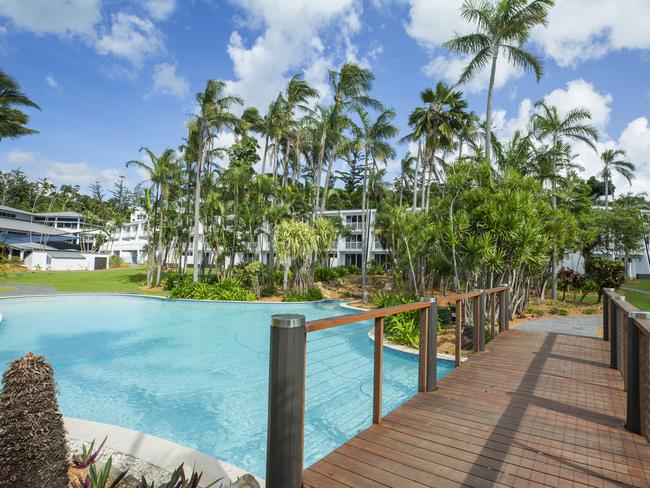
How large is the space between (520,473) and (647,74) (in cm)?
2404

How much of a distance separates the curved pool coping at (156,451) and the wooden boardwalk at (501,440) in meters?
1.00

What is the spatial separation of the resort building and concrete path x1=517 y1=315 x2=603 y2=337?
118ft

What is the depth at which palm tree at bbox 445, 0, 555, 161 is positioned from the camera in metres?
12.2

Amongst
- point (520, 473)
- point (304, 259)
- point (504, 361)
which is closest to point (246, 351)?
point (504, 361)

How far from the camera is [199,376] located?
711 centimetres

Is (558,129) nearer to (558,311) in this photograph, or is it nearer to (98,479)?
(558,311)

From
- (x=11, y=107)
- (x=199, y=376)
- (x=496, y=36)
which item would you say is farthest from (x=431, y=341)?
(x=11, y=107)

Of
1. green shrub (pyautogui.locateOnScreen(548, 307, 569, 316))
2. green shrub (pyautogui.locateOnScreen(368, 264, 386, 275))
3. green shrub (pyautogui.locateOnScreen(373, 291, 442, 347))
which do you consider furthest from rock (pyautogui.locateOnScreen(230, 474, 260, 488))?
green shrub (pyautogui.locateOnScreen(368, 264, 386, 275))

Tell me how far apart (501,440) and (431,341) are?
118 centimetres

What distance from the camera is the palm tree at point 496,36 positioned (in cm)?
1216

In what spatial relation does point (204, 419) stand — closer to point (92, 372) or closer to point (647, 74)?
point (92, 372)

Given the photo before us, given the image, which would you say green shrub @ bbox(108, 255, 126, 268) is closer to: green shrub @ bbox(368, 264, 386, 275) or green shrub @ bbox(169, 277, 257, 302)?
green shrub @ bbox(169, 277, 257, 302)

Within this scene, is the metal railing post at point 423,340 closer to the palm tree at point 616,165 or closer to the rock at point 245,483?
the rock at point 245,483

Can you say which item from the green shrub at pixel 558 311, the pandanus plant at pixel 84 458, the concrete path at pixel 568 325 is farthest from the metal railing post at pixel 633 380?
the green shrub at pixel 558 311
